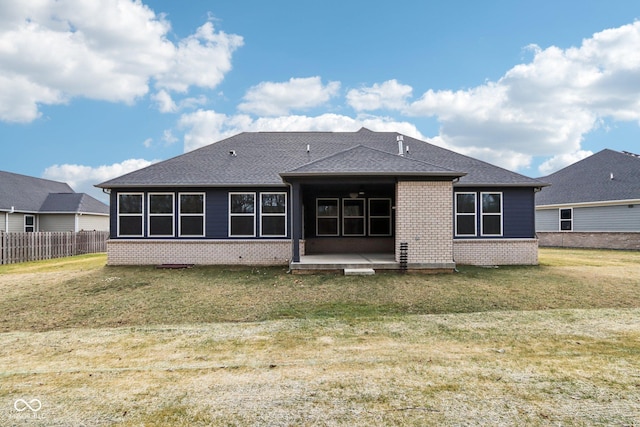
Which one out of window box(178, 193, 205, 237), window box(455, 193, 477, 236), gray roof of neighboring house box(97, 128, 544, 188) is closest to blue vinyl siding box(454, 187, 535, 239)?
window box(455, 193, 477, 236)

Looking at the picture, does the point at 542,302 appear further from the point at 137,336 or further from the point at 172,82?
the point at 172,82

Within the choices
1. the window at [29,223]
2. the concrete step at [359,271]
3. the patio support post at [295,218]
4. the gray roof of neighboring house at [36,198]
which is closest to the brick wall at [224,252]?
the patio support post at [295,218]

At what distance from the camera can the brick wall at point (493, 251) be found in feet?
43.4

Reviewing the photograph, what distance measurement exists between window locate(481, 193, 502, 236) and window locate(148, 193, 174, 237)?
12212 mm

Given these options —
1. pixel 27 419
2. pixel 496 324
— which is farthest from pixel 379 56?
pixel 27 419

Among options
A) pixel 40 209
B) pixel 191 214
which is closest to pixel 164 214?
pixel 191 214

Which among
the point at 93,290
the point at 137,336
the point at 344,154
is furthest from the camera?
the point at 344,154

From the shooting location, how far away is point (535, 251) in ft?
43.3

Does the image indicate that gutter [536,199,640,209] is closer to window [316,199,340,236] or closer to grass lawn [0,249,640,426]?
grass lawn [0,249,640,426]

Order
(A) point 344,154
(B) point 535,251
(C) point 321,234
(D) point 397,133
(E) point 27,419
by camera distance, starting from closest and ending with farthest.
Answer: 1. (E) point 27,419
2. (A) point 344,154
3. (B) point 535,251
4. (C) point 321,234
5. (D) point 397,133

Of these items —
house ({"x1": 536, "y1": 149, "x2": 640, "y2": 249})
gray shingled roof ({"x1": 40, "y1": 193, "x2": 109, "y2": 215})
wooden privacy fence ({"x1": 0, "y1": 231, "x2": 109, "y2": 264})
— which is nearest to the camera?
wooden privacy fence ({"x1": 0, "y1": 231, "x2": 109, "y2": 264})

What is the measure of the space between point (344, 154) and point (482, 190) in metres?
5.75

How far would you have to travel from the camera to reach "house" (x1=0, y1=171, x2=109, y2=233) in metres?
23.3

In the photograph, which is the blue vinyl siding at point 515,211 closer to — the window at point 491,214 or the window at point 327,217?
the window at point 491,214
